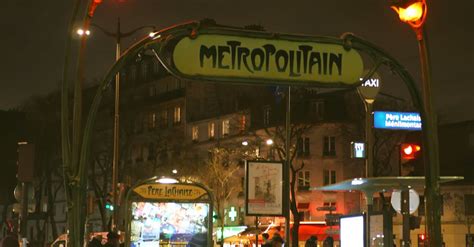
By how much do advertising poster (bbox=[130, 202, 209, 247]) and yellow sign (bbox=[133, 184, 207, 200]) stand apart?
182 millimetres

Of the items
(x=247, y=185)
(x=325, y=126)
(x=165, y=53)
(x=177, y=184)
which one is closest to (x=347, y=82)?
(x=165, y=53)

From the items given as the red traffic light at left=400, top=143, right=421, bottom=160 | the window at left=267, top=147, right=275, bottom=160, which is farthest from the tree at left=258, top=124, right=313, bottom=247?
the red traffic light at left=400, top=143, right=421, bottom=160

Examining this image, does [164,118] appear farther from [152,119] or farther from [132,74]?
[132,74]

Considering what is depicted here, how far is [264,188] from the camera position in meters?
16.1

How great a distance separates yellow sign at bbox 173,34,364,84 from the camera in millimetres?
8453

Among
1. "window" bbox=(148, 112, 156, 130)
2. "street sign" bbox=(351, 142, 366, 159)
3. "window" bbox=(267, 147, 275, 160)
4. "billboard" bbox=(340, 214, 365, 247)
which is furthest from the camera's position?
"window" bbox=(148, 112, 156, 130)

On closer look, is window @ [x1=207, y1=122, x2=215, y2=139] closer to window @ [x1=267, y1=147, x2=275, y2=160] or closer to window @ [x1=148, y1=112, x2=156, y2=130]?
window @ [x1=148, y1=112, x2=156, y2=130]

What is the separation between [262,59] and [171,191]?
956 cm

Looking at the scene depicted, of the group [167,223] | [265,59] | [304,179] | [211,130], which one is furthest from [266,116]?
[265,59]

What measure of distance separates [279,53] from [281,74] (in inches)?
9.3

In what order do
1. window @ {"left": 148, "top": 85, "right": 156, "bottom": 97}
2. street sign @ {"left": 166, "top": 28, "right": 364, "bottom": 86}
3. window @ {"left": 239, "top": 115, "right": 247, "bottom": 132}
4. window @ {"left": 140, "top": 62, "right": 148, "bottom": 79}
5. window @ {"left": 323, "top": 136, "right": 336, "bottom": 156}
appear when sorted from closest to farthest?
street sign @ {"left": 166, "top": 28, "right": 364, "bottom": 86}, window @ {"left": 239, "top": 115, "right": 247, "bottom": 132}, window @ {"left": 323, "top": 136, "right": 336, "bottom": 156}, window @ {"left": 148, "top": 85, "right": 156, "bottom": 97}, window @ {"left": 140, "top": 62, "right": 148, "bottom": 79}

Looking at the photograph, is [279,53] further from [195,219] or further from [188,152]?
[188,152]

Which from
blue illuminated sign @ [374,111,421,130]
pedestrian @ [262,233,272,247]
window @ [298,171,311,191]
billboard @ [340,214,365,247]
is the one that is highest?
window @ [298,171,311,191]

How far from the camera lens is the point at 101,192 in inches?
2328
